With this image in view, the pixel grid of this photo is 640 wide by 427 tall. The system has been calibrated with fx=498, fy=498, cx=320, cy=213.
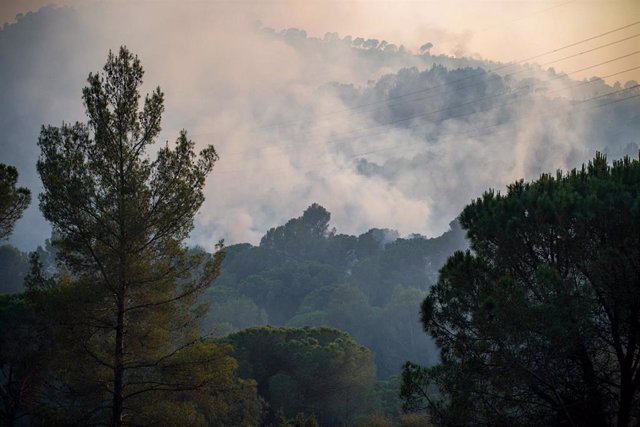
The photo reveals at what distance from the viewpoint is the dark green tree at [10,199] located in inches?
526

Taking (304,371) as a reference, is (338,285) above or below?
above

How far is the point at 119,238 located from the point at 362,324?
4971 cm

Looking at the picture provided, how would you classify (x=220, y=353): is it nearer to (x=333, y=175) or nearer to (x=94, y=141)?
(x=94, y=141)

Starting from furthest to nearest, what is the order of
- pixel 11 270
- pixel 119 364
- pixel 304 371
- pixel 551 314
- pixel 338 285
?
pixel 11 270 < pixel 338 285 < pixel 304 371 < pixel 119 364 < pixel 551 314

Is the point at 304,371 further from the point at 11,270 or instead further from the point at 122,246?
the point at 11,270

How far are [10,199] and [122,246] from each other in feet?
14.3

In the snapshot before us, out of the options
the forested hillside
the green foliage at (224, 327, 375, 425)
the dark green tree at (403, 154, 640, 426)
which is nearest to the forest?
the dark green tree at (403, 154, 640, 426)

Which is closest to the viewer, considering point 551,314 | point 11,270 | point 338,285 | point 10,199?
point 551,314

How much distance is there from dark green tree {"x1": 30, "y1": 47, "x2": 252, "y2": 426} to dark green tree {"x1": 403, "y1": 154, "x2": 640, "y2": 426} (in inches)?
246

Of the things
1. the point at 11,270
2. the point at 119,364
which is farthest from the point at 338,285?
the point at 119,364

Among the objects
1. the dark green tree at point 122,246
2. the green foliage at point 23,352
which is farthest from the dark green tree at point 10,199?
the green foliage at point 23,352

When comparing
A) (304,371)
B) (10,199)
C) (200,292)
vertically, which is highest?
(10,199)

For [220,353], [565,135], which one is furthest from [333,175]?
[220,353]

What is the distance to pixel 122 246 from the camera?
11.8 meters
